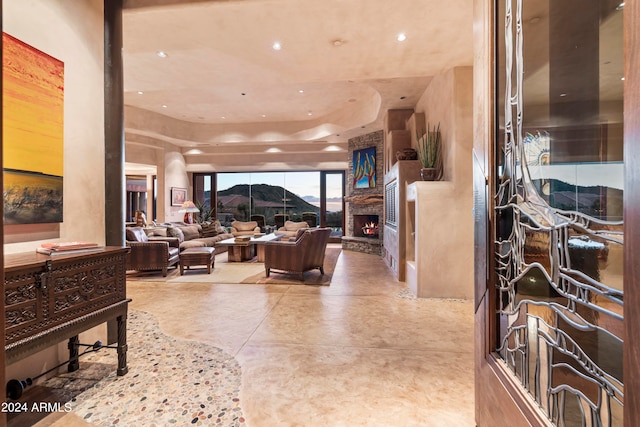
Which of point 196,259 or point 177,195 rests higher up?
point 177,195

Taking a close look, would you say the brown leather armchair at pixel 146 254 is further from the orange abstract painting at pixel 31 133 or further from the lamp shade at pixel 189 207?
the orange abstract painting at pixel 31 133

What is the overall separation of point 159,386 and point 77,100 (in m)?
2.37

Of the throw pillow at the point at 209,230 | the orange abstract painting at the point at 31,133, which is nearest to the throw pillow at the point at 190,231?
the throw pillow at the point at 209,230

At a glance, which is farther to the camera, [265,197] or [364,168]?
[265,197]

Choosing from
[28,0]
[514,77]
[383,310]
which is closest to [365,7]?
[514,77]

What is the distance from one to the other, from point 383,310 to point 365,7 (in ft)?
11.0

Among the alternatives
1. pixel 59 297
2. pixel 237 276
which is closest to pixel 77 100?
pixel 59 297

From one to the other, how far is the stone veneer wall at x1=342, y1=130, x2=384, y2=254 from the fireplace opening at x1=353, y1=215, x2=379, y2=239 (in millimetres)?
157

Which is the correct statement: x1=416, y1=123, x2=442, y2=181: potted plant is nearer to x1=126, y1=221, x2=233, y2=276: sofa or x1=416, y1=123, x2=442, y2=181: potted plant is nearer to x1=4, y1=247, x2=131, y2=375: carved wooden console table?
x1=4, y1=247, x2=131, y2=375: carved wooden console table

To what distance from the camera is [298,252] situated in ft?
16.7

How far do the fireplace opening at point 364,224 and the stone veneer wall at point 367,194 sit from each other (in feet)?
0.52

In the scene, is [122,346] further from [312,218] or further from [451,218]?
[312,218]

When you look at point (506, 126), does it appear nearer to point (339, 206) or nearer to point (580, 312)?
point (580, 312)

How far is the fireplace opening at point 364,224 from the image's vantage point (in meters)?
8.70
